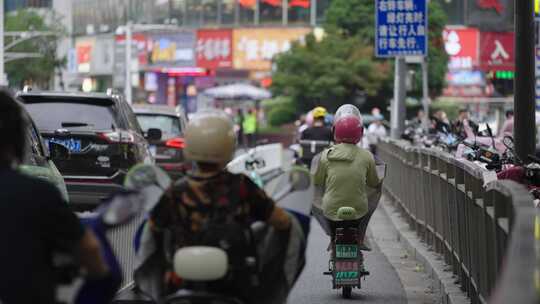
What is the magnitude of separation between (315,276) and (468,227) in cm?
327

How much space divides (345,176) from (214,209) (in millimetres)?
5634

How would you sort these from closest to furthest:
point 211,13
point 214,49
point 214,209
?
point 214,209 < point 214,49 < point 211,13

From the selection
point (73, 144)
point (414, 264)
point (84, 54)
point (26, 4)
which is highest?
point (26, 4)

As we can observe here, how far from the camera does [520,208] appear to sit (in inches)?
241

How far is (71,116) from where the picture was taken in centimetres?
1788

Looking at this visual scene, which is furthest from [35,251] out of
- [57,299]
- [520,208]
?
[520,208]

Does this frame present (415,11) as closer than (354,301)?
No

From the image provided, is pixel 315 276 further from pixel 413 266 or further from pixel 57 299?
pixel 57 299

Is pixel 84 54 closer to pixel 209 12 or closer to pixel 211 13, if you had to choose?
pixel 209 12

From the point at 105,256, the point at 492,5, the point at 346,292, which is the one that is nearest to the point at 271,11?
the point at 492,5

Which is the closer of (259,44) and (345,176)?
(345,176)

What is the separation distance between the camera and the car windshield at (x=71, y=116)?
58.2 ft

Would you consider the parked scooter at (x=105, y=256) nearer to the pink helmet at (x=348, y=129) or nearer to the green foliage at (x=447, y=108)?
the pink helmet at (x=348, y=129)

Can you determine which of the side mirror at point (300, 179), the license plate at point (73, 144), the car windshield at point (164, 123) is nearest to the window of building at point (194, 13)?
the car windshield at point (164, 123)
